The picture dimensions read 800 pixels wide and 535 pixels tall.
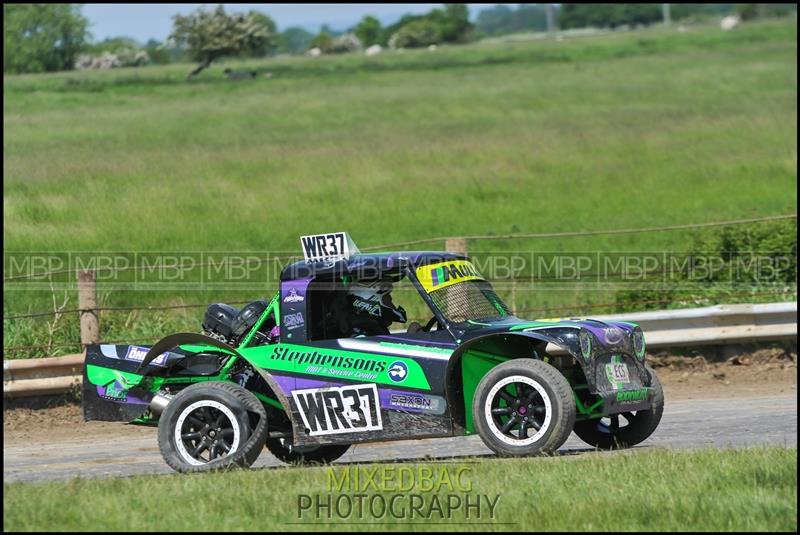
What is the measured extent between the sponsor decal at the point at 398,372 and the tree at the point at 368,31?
145827 mm

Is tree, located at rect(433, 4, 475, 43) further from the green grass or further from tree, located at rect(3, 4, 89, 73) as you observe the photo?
the green grass

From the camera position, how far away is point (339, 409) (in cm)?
935

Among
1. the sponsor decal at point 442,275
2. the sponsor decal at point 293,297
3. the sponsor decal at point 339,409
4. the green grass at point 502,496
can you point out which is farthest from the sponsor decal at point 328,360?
the green grass at point 502,496

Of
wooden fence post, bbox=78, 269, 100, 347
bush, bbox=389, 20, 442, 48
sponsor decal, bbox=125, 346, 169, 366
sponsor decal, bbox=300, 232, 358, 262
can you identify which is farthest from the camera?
bush, bbox=389, 20, 442, 48

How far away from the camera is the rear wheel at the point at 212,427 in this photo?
9242 mm

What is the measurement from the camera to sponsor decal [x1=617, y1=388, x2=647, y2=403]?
915cm

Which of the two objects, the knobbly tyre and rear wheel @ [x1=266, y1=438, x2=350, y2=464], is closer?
the knobbly tyre

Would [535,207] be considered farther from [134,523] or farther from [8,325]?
[134,523]

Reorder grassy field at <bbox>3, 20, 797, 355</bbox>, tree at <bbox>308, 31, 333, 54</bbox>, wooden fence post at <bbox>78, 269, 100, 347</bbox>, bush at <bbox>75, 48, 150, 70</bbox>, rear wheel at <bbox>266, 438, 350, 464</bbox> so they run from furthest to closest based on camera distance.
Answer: tree at <bbox>308, 31, 333, 54</bbox> → bush at <bbox>75, 48, 150, 70</bbox> → grassy field at <bbox>3, 20, 797, 355</bbox> → wooden fence post at <bbox>78, 269, 100, 347</bbox> → rear wheel at <bbox>266, 438, 350, 464</bbox>

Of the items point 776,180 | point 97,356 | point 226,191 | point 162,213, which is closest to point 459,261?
point 97,356

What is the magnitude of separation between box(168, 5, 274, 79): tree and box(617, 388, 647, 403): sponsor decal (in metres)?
50.2

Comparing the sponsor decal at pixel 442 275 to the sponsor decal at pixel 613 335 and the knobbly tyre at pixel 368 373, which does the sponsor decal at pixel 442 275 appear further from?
the sponsor decal at pixel 613 335

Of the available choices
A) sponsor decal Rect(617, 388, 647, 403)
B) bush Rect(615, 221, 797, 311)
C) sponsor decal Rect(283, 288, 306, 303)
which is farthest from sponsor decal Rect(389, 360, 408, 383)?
bush Rect(615, 221, 797, 311)

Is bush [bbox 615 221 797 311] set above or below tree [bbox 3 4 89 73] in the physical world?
below
